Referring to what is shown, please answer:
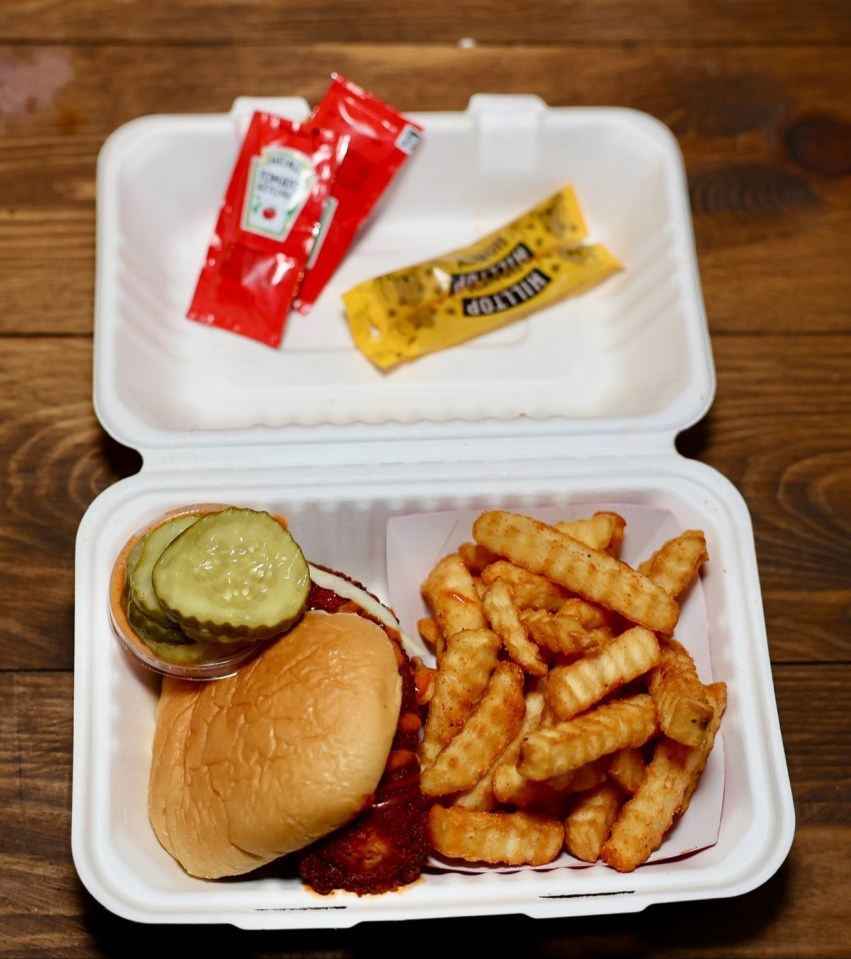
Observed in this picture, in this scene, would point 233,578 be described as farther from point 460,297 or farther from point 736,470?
point 736,470

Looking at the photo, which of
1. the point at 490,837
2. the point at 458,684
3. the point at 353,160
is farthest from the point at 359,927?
the point at 353,160

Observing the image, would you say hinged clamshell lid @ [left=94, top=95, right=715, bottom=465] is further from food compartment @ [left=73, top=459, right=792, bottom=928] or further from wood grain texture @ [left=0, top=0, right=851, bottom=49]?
wood grain texture @ [left=0, top=0, right=851, bottom=49]

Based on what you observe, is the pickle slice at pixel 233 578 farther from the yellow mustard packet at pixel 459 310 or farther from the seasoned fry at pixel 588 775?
the yellow mustard packet at pixel 459 310

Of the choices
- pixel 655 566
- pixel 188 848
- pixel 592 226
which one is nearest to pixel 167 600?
pixel 188 848

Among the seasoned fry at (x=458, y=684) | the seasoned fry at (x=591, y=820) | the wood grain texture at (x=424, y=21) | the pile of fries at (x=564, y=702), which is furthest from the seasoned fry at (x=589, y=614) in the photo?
the wood grain texture at (x=424, y=21)

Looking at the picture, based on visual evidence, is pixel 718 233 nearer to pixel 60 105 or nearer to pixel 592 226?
pixel 592 226

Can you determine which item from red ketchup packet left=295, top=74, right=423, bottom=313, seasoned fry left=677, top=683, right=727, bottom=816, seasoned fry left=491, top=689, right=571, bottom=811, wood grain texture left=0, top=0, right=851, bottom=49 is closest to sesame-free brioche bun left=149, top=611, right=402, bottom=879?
seasoned fry left=491, top=689, right=571, bottom=811
